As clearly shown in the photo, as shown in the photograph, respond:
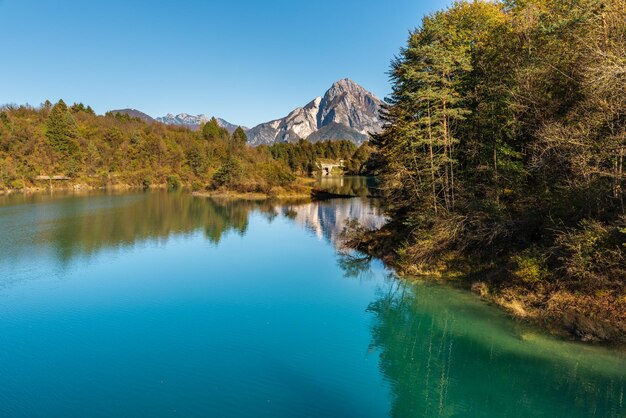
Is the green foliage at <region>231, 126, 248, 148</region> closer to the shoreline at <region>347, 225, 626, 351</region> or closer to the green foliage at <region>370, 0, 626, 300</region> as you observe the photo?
the green foliage at <region>370, 0, 626, 300</region>

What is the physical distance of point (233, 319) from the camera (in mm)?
19000

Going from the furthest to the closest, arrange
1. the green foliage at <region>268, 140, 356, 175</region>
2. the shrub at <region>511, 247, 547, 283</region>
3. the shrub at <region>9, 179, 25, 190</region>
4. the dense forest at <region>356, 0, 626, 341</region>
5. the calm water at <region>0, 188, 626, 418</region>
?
the green foliage at <region>268, 140, 356, 175</region>
the shrub at <region>9, 179, 25, 190</region>
the shrub at <region>511, 247, 547, 283</region>
the dense forest at <region>356, 0, 626, 341</region>
the calm water at <region>0, 188, 626, 418</region>

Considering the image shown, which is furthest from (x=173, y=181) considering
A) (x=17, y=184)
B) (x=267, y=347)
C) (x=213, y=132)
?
(x=267, y=347)

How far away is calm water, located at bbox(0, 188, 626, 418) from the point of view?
1204cm

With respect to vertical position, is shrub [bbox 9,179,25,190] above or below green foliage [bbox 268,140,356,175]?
below

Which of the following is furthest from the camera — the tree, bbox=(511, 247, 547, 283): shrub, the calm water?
the tree

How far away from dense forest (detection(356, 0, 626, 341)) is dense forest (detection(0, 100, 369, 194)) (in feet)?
195

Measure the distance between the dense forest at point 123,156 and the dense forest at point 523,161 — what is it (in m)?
59.5

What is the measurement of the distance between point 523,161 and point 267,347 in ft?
62.3

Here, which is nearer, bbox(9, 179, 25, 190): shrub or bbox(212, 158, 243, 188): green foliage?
bbox(212, 158, 243, 188): green foliage

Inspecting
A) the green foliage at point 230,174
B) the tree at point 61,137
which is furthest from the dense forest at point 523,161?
the tree at point 61,137

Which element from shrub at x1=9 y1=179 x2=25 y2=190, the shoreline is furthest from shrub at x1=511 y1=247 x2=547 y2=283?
shrub at x1=9 y1=179 x2=25 y2=190

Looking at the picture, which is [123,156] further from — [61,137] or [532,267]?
[532,267]

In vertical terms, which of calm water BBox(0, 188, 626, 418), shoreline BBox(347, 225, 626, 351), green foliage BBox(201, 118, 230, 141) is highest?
green foliage BBox(201, 118, 230, 141)
